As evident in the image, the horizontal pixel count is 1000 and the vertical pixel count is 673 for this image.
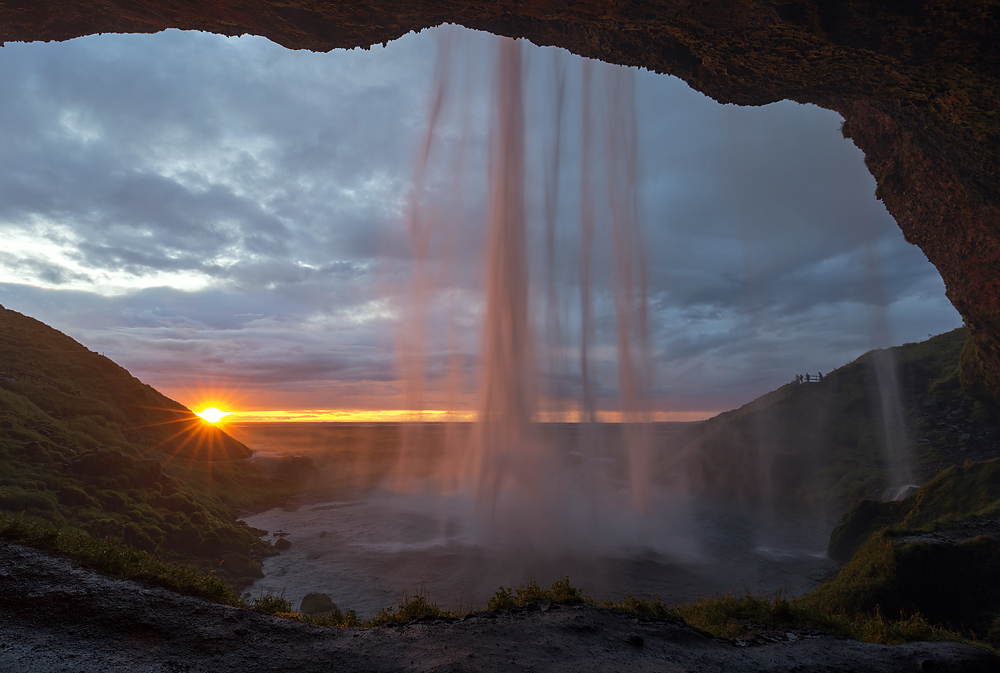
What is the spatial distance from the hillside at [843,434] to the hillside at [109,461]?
52071 millimetres

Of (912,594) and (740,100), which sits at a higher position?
(740,100)

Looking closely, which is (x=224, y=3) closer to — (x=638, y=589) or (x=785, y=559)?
(x=638, y=589)

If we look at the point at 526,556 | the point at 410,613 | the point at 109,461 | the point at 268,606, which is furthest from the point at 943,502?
the point at 109,461

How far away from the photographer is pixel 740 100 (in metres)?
18.4

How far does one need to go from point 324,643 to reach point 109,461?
26040 millimetres

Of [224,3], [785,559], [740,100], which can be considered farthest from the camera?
[785,559]

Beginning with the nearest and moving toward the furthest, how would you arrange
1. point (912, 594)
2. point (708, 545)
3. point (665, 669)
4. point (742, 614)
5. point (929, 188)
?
1. point (665, 669)
2. point (742, 614)
3. point (912, 594)
4. point (929, 188)
5. point (708, 545)

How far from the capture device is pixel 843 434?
46062 millimetres

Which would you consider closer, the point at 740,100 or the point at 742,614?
the point at 742,614

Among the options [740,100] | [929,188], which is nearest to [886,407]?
[929,188]

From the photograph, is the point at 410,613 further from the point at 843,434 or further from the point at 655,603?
the point at 843,434

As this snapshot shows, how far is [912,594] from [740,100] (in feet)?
70.1

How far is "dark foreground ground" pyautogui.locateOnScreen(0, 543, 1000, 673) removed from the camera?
281 inches

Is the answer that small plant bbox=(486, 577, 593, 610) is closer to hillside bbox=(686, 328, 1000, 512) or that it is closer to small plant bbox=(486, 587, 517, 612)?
small plant bbox=(486, 587, 517, 612)
